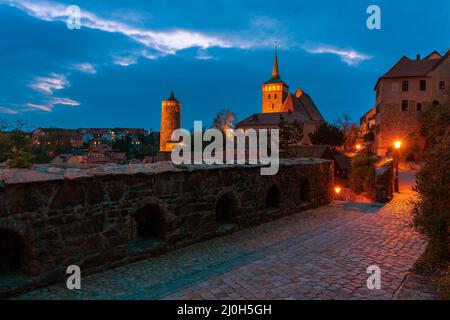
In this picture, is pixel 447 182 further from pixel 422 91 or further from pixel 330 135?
pixel 422 91

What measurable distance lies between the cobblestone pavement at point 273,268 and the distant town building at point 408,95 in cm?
3682

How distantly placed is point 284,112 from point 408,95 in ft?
80.3

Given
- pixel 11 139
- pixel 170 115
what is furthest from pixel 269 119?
pixel 11 139

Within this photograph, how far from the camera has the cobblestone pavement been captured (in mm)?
4263

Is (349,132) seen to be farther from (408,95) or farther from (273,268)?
(273,268)

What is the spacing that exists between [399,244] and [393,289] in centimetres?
262

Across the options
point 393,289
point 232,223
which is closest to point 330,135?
point 232,223

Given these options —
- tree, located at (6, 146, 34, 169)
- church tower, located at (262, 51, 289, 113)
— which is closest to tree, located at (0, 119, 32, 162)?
tree, located at (6, 146, 34, 169)

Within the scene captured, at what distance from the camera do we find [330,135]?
141 ft

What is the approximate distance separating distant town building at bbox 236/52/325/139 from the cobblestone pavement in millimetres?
45270

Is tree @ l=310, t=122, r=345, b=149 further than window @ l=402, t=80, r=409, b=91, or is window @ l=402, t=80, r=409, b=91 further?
tree @ l=310, t=122, r=345, b=149

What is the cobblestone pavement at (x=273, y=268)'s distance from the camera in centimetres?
426

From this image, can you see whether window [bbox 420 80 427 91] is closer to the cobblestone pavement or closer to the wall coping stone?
the cobblestone pavement
